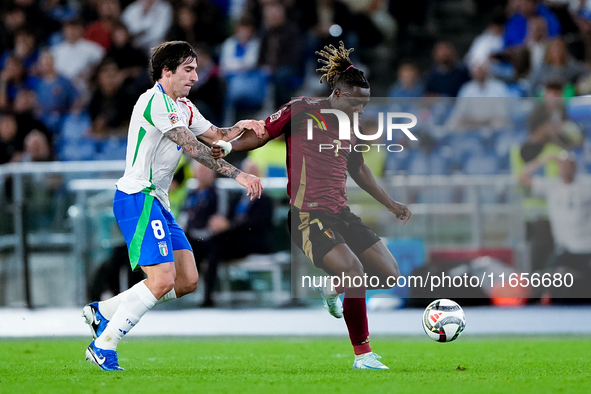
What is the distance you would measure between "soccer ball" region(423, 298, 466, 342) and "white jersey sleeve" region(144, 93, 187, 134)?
226cm

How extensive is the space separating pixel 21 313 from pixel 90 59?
5.11 m

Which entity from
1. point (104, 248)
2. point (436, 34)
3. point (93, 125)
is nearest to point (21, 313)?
point (104, 248)

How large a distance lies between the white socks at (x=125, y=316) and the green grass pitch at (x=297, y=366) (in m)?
0.22

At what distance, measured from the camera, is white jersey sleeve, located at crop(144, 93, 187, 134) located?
5750mm

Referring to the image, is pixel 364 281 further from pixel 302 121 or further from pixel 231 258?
pixel 231 258

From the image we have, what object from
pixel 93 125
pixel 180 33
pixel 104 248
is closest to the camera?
pixel 104 248

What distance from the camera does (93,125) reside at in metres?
12.9

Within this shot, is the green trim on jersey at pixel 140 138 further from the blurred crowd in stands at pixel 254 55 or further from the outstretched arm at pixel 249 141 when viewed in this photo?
the blurred crowd in stands at pixel 254 55

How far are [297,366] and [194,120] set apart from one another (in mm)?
1920

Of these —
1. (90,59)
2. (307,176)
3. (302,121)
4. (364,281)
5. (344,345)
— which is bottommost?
(344,345)

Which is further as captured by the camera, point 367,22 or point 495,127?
point 367,22

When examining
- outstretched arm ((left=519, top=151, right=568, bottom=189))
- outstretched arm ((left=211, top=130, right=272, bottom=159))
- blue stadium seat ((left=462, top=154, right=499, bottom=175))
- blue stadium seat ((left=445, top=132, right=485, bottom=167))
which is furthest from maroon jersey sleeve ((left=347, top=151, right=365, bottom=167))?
outstretched arm ((left=519, top=151, right=568, bottom=189))

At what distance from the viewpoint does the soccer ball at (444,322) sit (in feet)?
20.5

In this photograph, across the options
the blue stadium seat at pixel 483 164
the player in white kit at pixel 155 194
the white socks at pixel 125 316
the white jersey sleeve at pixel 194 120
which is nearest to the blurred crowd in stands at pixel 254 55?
the blue stadium seat at pixel 483 164
